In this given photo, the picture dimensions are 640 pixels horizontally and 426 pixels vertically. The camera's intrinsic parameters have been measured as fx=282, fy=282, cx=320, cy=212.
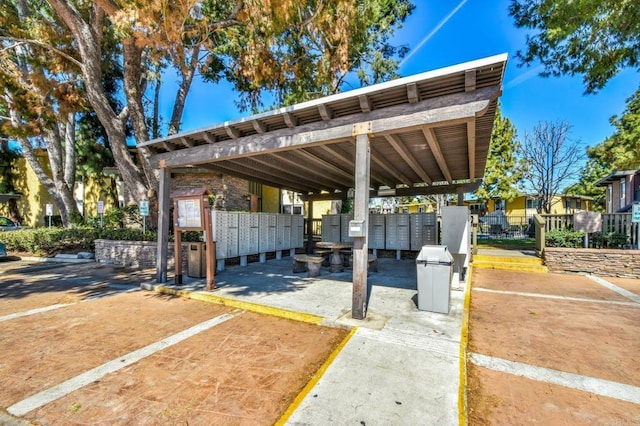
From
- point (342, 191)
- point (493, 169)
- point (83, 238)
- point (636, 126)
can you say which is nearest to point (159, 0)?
point (342, 191)

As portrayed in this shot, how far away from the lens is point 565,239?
8016 millimetres

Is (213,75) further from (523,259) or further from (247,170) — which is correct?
(523,259)

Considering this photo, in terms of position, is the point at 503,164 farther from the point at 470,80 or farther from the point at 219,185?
the point at 470,80

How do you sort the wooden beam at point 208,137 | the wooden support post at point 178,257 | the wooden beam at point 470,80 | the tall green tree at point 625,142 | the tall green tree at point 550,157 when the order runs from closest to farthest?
the wooden beam at point 470,80, the wooden beam at point 208,137, the wooden support post at point 178,257, the tall green tree at point 625,142, the tall green tree at point 550,157

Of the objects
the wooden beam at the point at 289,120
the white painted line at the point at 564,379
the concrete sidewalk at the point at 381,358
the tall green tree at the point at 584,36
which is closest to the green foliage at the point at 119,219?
the concrete sidewalk at the point at 381,358

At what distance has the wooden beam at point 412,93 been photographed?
3501mm

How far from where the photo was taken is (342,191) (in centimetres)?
1109

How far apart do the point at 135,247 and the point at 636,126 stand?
54.1 feet

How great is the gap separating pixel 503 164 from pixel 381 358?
731 inches

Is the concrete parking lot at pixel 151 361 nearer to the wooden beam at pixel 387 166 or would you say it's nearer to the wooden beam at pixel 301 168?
the wooden beam at pixel 301 168

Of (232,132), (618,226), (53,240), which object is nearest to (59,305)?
(232,132)

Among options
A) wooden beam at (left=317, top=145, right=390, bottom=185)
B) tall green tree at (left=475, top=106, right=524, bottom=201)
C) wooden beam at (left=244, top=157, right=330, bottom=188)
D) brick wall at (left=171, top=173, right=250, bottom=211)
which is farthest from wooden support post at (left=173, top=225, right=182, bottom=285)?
tall green tree at (left=475, top=106, right=524, bottom=201)

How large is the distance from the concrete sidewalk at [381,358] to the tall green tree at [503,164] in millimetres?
14365

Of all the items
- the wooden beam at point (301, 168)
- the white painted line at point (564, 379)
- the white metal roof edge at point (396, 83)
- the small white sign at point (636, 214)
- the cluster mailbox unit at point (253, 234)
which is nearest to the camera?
the white painted line at point (564, 379)
